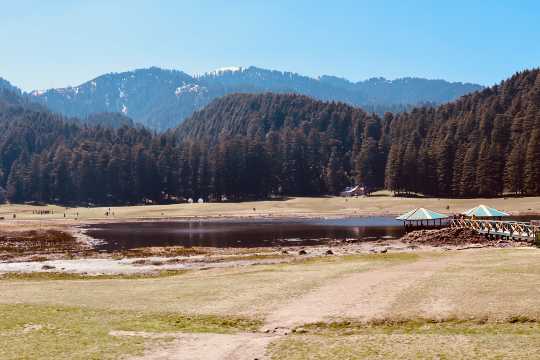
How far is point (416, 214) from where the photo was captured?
66.3m

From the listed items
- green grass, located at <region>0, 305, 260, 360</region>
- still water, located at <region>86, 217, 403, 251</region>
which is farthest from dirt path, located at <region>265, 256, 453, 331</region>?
still water, located at <region>86, 217, 403, 251</region>

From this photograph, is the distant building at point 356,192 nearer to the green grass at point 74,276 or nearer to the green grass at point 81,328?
the green grass at point 74,276

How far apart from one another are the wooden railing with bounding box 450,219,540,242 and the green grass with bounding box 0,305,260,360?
3230 cm

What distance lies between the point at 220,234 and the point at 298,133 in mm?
118461

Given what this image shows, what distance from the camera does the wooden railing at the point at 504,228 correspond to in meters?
49.6

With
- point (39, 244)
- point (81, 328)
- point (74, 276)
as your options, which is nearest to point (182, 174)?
point (39, 244)

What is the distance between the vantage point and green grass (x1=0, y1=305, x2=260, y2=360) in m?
17.2

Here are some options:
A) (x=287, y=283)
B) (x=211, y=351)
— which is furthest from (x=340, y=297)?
(x=211, y=351)

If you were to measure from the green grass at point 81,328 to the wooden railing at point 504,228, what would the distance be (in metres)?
32.3

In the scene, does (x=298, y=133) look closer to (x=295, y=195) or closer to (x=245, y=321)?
(x=295, y=195)

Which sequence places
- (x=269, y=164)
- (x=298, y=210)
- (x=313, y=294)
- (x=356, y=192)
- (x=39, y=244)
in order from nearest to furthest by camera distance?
(x=313, y=294), (x=39, y=244), (x=298, y=210), (x=356, y=192), (x=269, y=164)

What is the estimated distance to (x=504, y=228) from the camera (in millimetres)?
54438

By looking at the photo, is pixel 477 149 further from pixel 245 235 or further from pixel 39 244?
pixel 39 244

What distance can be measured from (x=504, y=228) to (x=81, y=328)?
45326 mm
